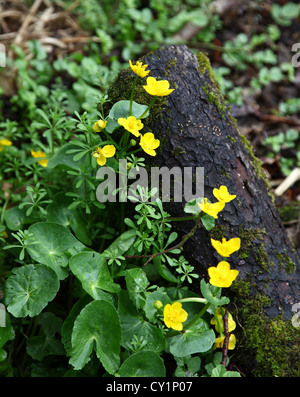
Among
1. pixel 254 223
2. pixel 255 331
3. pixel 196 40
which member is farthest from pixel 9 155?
pixel 196 40

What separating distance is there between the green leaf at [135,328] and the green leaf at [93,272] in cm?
8

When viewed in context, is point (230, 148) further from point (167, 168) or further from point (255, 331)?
point (255, 331)

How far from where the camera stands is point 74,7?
3.93 m

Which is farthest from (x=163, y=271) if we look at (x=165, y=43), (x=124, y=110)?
(x=165, y=43)

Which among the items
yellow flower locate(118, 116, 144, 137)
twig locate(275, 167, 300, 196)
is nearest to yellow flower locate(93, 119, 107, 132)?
yellow flower locate(118, 116, 144, 137)

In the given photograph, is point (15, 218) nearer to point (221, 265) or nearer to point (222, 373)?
point (221, 265)

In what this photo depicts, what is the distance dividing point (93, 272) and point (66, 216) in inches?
16.5

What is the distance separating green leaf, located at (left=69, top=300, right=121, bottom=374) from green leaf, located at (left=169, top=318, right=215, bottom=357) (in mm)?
241

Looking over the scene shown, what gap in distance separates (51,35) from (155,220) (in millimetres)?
2630

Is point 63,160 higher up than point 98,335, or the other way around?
point 63,160

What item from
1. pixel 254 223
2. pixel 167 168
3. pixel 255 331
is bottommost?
pixel 255 331

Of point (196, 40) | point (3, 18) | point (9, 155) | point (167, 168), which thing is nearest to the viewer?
point (167, 168)

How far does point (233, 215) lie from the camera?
196 centimetres

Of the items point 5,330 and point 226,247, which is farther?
point 5,330
